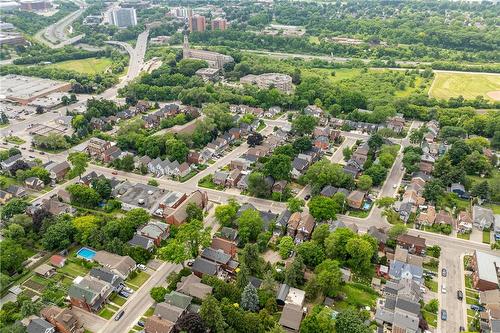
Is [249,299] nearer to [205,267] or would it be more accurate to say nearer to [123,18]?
[205,267]

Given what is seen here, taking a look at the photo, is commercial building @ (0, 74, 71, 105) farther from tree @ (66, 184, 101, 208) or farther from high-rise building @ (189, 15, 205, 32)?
high-rise building @ (189, 15, 205, 32)

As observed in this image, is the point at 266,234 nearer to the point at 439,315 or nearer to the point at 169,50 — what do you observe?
the point at 439,315

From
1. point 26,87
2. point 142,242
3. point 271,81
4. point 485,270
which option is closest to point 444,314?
point 485,270

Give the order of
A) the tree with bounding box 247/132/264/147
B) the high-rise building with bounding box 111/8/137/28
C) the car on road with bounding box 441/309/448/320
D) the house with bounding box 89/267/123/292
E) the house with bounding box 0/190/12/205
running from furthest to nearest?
the high-rise building with bounding box 111/8/137/28 < the tree with bounding box 247/132/264/147 < the house with bounding box 0/190/12/205 < the house with bounding box 89/267/123/292 < the car on road with bounding box 441/309/448/320

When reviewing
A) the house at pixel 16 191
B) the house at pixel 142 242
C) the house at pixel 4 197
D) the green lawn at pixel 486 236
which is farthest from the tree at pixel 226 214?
the green lawn at pixel 486 236

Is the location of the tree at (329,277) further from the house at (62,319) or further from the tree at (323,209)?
the house at (62,319)

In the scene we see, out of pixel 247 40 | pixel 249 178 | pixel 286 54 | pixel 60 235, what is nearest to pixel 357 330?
pixel 249 178

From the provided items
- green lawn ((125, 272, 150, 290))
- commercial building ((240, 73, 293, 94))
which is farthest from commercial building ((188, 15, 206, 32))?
green lawn ((125, 272, 150, 290))
